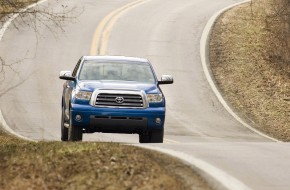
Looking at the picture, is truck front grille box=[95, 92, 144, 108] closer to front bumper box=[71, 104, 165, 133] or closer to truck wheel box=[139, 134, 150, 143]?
front bumper box=[71, 104, 165, 133]

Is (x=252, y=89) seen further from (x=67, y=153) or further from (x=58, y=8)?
(x=67, y=153)

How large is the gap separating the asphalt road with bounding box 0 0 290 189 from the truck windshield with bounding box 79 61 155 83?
85.5 inches

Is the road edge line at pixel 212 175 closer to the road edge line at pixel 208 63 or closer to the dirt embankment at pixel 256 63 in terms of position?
the road edge line at pixel 208 63

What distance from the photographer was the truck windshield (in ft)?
55.9

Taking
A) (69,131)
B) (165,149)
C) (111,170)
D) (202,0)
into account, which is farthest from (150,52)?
(111,170)

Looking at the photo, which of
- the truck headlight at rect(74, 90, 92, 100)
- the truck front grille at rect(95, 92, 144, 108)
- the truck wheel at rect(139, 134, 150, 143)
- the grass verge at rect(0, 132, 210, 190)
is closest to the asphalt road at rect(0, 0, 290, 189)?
the grass verge at rect(0, 132, 210, 190)

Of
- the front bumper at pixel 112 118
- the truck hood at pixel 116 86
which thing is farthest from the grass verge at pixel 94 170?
the truck hood at pixel 116 86

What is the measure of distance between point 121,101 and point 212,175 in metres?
6.29

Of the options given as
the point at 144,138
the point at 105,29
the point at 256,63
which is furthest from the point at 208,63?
the point at 144,138

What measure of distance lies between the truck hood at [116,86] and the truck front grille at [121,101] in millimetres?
212

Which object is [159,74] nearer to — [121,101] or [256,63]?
[256,63]

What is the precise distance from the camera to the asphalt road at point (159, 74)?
12.7 metres

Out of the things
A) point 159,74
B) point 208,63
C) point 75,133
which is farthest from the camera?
point 208,63

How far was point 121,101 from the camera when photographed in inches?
632
